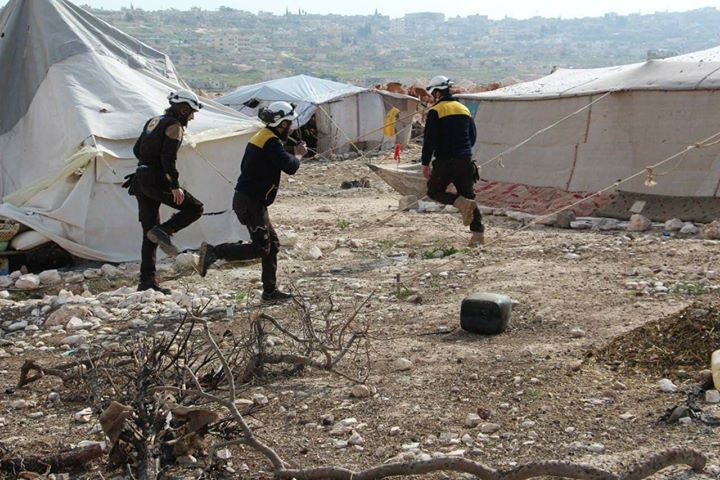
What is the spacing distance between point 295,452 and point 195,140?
20.4 ft

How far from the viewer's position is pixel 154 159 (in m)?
8.36

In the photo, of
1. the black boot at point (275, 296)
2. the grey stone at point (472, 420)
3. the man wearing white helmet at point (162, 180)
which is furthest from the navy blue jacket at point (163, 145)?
the grey stone at point (472, 420)

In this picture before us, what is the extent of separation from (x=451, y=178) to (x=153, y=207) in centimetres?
271

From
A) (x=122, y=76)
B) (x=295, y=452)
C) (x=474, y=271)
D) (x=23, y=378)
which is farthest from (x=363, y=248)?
(x=295, y=452)

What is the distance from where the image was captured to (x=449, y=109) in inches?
366

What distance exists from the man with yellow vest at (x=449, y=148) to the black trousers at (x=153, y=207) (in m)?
2.19

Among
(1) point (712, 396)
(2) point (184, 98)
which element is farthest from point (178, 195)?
(1) point (712, 396)

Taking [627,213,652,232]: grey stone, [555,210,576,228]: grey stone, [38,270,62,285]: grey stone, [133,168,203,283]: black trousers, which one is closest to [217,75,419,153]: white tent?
[555,210,576,228]: grey stone

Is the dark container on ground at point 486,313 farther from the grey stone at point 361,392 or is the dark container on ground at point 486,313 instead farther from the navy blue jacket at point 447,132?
the navy blue jacket at point 447,132

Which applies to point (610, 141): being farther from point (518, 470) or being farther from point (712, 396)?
point (518, 470)

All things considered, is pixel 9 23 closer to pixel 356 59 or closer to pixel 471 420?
pixel 471 420

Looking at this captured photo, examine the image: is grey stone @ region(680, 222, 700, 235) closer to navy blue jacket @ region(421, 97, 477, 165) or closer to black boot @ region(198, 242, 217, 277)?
navy blue jacket @ region(421, 97, 477, 165)

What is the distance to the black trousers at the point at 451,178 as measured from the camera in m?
9.32

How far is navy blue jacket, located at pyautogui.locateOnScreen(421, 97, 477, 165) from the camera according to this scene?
926cm
